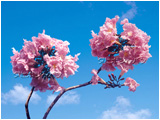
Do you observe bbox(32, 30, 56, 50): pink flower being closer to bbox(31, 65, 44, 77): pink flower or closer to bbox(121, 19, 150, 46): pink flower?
bbox(31, 65, 44, 77): pink flower

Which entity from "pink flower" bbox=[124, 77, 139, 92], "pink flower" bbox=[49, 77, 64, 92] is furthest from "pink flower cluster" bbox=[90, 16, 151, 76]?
"pink flower" bbox=[49, 77, 64, 92]

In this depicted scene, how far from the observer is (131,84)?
378 centimetres

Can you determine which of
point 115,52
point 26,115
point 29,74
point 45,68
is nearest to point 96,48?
point 115,52

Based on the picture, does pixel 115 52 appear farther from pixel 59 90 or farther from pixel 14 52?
pixel 14 52

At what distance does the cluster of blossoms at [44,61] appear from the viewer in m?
3.57

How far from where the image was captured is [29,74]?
3836mm

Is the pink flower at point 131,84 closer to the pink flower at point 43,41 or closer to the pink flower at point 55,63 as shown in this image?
the pink flower at point 55,63

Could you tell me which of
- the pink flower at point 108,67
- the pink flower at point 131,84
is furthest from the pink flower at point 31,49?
the pink flower at point 131,84

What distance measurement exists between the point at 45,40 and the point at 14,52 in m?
0.56

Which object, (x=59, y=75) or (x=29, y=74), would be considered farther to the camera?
(x=29, y=74)

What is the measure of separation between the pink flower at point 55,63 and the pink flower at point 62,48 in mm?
124

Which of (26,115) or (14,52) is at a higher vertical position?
(14,52)

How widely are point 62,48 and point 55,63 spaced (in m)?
0.27

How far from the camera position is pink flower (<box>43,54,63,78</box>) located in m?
3.49
